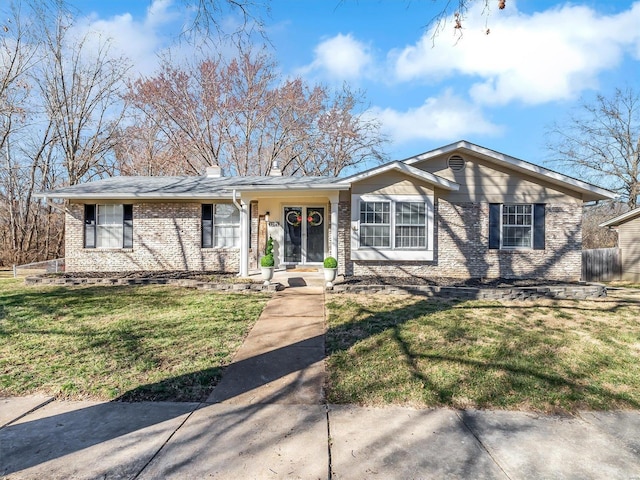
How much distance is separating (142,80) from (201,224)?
15971mm

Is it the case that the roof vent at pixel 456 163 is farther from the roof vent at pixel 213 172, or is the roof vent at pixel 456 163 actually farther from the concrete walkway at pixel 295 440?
the roof vent at pixel 213 172

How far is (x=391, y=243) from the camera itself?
10594mm

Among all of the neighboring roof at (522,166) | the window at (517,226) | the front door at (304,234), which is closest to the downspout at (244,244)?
the front door at (304,234)

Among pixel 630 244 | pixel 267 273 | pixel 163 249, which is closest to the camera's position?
pixel 267 273

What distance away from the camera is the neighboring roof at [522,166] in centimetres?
1059

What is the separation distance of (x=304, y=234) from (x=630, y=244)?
594 inches

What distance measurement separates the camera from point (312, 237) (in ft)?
40.0

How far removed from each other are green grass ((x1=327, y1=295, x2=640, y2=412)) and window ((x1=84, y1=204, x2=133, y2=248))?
8.42m

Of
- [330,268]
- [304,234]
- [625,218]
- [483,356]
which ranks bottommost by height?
[483,356]

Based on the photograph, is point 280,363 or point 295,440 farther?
point 280,363

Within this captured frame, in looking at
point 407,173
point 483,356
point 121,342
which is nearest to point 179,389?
point 121,342

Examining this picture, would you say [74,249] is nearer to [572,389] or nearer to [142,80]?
[572,389]

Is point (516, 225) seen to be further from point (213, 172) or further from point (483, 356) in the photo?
point (213, 172)

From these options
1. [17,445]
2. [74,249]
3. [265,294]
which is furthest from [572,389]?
[74,249]
